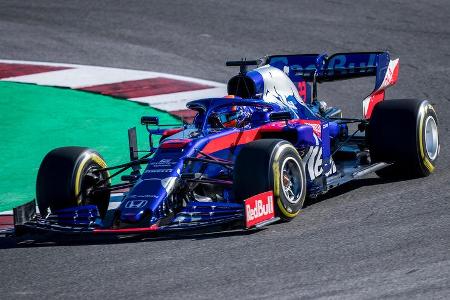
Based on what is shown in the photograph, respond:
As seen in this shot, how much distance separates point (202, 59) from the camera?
16.5 metres

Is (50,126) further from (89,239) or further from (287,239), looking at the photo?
(287,239)

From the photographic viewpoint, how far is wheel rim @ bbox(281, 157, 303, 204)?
937 centimetres

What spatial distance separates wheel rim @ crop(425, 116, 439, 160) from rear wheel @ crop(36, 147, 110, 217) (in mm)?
3276

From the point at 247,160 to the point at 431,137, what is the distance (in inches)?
104

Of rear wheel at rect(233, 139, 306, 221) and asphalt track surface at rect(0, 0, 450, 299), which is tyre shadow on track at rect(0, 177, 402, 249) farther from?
rear wheel at rect(233, 139, 306, 221)

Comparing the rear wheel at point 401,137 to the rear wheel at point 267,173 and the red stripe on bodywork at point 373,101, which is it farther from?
the rear wheel at point 267,173

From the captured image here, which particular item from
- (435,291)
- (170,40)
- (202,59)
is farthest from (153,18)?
(435,291)

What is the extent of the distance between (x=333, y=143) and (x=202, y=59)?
563cm

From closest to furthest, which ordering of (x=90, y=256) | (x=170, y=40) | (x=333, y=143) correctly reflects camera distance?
(x=90, y=256)
(x=333, y=143)
(x=170, y=40)

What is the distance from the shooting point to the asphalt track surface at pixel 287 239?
746 cm

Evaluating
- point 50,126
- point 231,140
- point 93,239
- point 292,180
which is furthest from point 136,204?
point 50,126

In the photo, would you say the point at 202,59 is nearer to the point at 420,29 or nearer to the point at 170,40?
the point at 170,40

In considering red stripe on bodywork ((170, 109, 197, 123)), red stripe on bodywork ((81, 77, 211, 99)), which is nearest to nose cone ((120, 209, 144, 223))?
red stripe on bodywork ((170, 109, 197, 123))

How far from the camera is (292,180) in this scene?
9.52m
